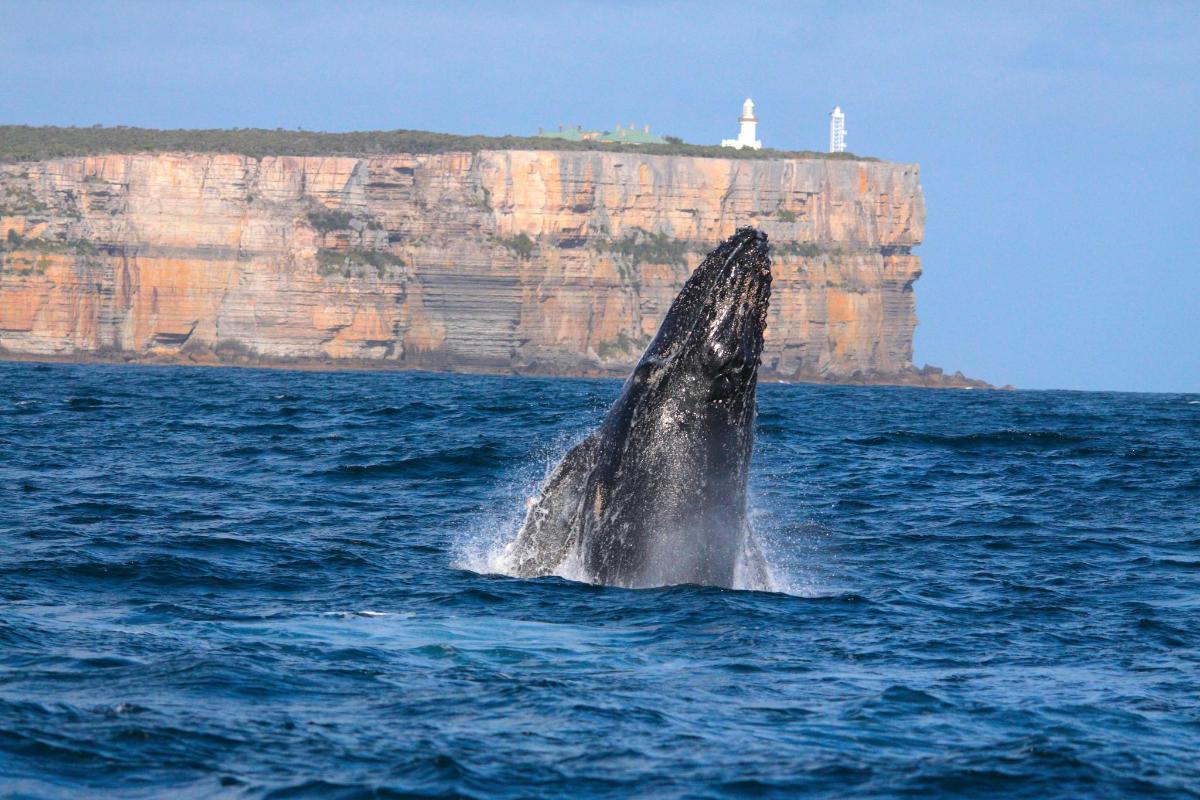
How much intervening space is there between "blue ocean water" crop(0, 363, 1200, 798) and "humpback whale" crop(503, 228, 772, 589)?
0.29 m

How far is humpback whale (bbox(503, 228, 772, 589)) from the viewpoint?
10.1m

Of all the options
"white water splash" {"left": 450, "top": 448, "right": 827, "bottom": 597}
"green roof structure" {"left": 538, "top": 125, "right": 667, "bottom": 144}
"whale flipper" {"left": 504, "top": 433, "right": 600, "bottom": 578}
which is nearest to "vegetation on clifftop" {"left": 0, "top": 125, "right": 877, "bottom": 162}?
"green roof structure" {"left": 538, "top": 125, "right": 667, "bottom": 144}

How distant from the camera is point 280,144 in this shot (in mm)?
140125

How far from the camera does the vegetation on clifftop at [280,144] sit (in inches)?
5034

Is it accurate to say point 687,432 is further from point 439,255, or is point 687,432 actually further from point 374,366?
point 439,255

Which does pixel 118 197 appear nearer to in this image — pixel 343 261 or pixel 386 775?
pixel 343 261

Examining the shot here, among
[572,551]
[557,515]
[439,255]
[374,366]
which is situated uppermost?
[439,255]

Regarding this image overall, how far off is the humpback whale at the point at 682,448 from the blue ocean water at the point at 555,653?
0.29 meters

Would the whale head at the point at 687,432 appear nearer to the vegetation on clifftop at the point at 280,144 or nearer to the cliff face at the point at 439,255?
the cliff face at the point at 439,255

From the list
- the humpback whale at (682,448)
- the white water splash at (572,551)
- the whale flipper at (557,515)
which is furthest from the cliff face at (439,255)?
the humpback whale at (682,448)

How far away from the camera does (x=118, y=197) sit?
117 meters

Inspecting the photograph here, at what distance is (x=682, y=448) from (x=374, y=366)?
11226 centimetres

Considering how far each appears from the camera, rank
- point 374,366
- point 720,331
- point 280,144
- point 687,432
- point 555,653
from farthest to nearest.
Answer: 1. point 280,144
2. point 374,366
3. point 687,432
4. point 720,331
5. point 555,653

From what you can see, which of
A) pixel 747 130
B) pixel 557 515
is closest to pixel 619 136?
pixel 747 130
